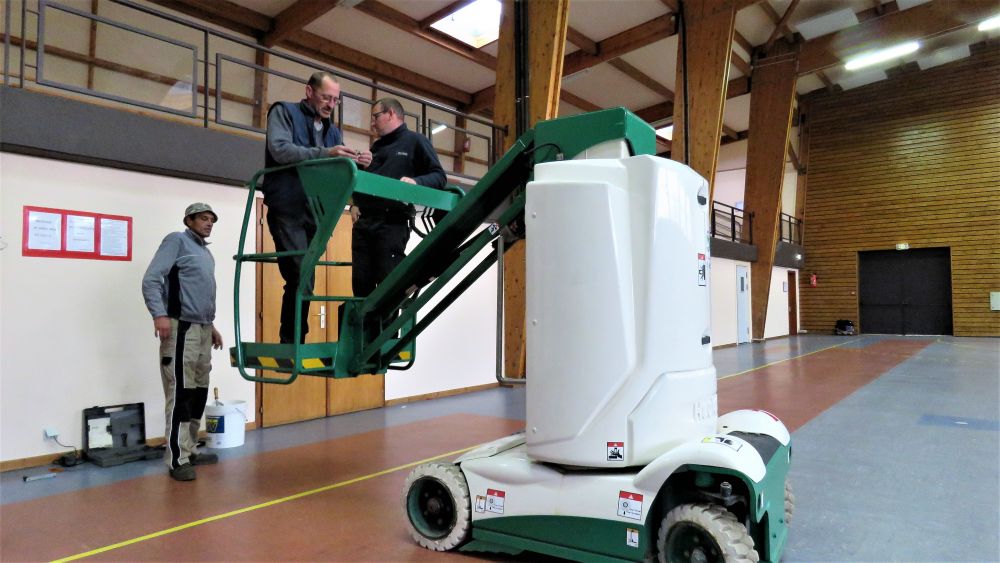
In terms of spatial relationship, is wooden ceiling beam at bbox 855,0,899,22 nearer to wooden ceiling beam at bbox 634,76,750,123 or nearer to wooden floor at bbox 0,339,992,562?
wooden ceiling beam at bbox 634,76,750,123

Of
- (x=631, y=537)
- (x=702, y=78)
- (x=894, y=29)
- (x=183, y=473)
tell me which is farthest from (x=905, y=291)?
(x=183, y=473)

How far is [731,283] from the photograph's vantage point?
16.1 m

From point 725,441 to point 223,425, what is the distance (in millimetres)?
4376

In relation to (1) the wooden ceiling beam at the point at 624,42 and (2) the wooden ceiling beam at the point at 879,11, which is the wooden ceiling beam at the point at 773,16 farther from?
(1) the wooden ceiling beam at the point at 624,42

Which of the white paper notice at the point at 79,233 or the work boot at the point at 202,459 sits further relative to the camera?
the white paper notice at the point at 79,233

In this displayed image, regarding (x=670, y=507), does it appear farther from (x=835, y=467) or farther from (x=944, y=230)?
(x=944, y=230)

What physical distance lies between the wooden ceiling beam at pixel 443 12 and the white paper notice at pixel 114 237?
8.49m

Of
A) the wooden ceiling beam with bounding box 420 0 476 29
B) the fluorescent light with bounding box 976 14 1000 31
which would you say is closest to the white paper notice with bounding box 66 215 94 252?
the wooden ceiling beam with bounding box 420 0 476 29

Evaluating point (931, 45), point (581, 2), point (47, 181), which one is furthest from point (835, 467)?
point (931, 45)

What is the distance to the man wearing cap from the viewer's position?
14.5 ft

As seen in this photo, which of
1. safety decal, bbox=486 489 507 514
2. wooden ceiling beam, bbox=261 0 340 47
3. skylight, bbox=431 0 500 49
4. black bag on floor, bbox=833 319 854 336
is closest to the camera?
safety decal, bbox=486 489 507 514

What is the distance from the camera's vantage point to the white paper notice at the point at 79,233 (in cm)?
480

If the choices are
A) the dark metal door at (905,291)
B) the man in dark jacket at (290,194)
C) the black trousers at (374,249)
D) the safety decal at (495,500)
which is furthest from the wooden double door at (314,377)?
the dark metal door at (905,291)

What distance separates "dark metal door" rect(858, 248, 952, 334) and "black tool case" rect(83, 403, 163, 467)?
840 inches
